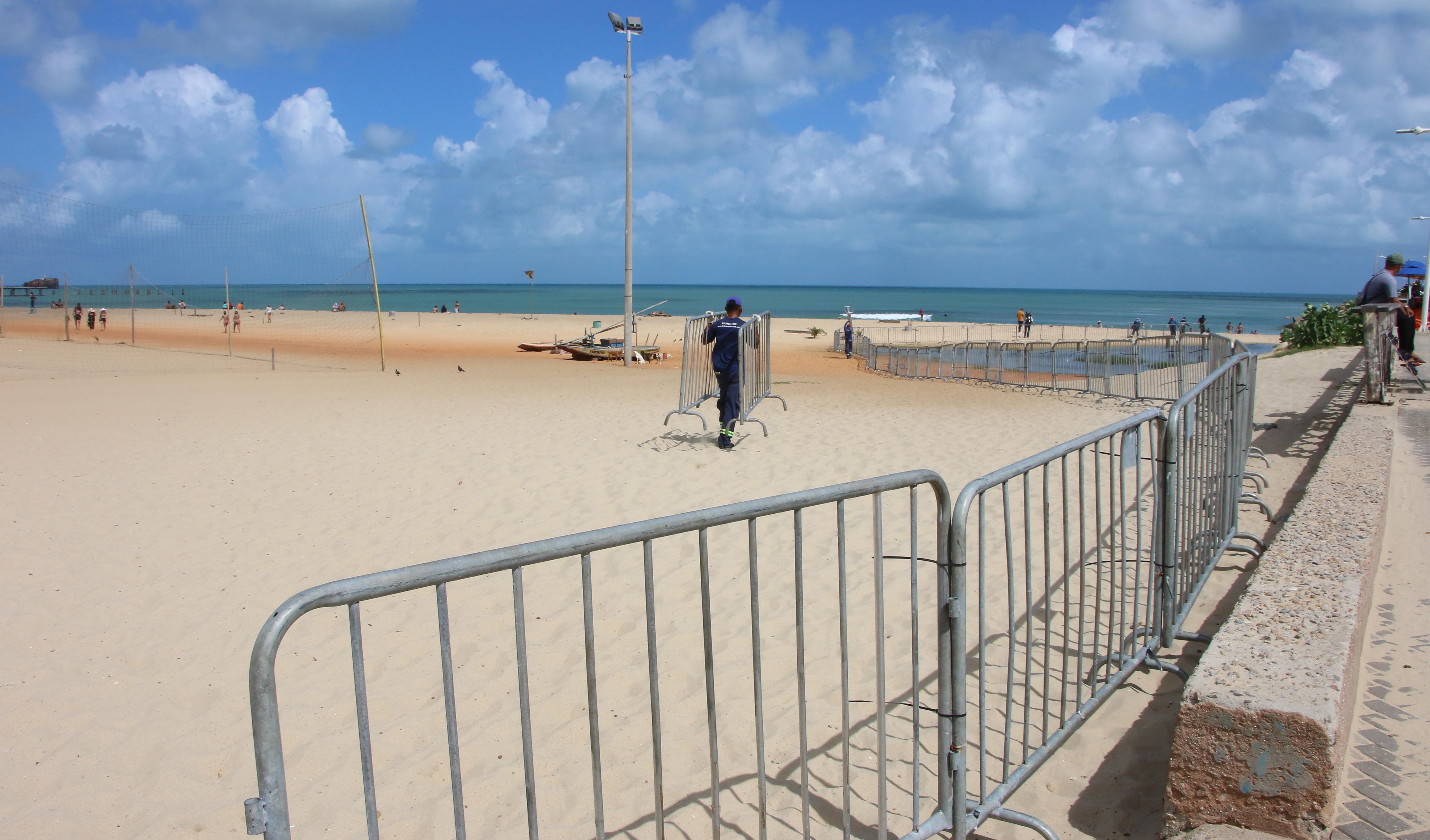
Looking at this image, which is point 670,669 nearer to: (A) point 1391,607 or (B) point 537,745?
(B) point 537,745

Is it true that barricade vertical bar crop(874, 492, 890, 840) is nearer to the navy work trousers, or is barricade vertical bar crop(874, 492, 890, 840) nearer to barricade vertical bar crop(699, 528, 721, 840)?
barricade vertical bar crop(699, 528, 721, 840)

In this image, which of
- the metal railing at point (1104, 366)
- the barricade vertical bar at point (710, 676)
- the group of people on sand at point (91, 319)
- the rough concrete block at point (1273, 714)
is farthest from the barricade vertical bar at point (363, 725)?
the group of people on sand at point (91, 319)

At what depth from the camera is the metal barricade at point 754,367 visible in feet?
35.2

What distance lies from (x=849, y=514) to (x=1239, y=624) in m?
3.77

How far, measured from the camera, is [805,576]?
5648 millimetres

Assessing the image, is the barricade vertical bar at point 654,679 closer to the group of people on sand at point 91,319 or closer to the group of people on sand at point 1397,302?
the group of people on sand at point 1397,302

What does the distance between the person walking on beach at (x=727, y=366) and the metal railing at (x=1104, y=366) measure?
7892 millimetres

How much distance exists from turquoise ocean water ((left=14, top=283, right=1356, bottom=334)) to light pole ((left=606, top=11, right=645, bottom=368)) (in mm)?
13697

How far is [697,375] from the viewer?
37.9ft

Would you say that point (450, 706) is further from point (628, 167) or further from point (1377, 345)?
point (628, 167)

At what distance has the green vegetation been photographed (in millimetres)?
22500

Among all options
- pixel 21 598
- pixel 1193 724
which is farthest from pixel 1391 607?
pixel 21 598

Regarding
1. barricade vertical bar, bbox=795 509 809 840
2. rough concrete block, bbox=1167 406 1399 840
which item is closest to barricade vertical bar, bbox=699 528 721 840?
barricade vertical bar, bbox=795 509 809 840

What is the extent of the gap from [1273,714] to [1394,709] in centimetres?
120
